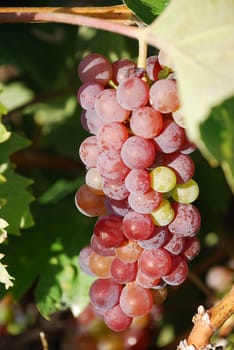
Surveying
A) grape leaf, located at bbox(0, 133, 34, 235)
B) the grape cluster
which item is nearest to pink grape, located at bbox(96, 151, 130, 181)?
→ the grape cluster

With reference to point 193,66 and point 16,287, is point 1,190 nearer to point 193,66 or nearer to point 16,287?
point 16,287

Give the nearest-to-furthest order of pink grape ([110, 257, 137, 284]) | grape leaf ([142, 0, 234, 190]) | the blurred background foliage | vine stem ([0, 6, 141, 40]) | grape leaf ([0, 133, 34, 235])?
grape leaf ([142, 0, 234, 190])
vine stem ([0, 6, 141, 40])
pink grape ([110, 257, 137, 284])
grape leaf ([0, 133, 34, 235])
the blurred background foliage

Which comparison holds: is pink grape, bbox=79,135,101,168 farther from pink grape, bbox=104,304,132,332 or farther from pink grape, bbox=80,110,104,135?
pink grape, bbox=104,304,132,332

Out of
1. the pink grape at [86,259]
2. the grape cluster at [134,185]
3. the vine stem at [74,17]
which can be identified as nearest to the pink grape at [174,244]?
the grape cluster at [134,185]

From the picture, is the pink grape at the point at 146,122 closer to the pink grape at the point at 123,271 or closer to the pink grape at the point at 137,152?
the pink grape at the point at 137,152

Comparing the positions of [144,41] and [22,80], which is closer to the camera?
[144,41]

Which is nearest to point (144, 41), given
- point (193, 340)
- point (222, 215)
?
point (193, 340)
